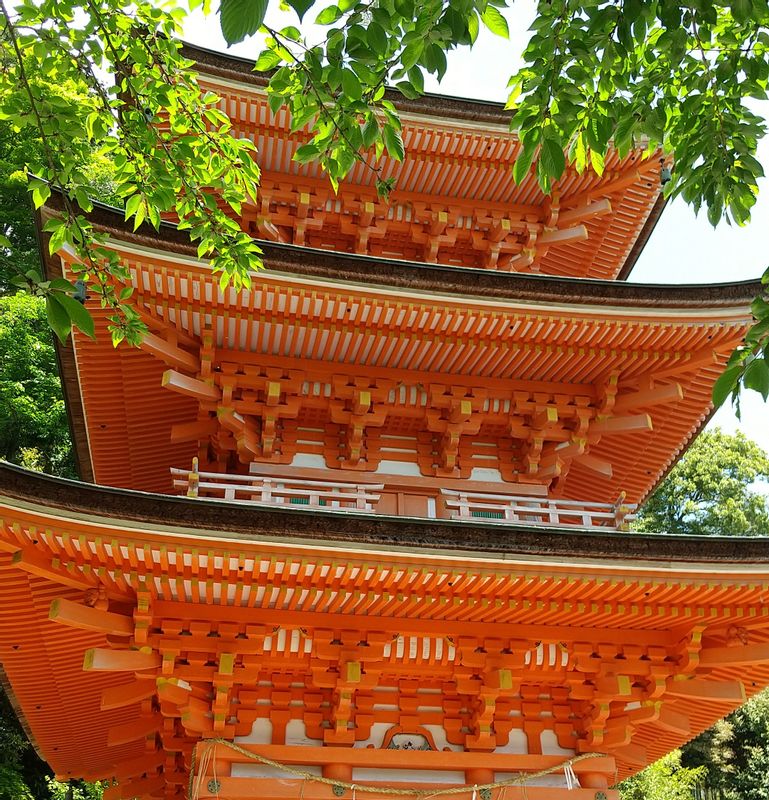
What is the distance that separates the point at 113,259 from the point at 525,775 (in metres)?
6.95

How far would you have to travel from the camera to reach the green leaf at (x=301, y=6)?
8.11 ft

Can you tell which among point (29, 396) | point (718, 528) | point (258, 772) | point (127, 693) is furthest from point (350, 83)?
point (718, 528)

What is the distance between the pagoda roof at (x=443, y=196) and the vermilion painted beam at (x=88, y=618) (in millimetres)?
6343

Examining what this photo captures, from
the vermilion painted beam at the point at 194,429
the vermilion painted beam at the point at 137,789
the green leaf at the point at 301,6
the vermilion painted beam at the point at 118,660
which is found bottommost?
the vermilion painted beam at the point at 137,789

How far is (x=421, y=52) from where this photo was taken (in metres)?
3.54

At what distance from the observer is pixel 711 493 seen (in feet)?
110

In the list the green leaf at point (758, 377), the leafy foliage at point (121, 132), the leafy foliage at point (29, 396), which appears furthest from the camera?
the leafy foliage at point (29, 396)

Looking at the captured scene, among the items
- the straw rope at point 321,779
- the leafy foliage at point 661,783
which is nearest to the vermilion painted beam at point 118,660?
the straw rope at point 321,779

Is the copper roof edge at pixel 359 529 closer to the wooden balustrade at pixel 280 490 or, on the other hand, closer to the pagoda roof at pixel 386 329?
the wooden balustrade at pixel 280 490

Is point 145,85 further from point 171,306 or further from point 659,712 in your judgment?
point 659,712

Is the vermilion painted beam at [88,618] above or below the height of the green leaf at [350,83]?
below

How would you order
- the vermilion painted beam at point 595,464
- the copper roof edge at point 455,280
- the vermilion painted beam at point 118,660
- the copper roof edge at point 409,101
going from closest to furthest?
the vermilion painted beam at point 118,660
the copper roof edge at point 455,280
the vermilion painted beam at point 595,464
the copper roof edge at point 409,101

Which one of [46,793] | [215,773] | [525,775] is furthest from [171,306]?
[46,793]

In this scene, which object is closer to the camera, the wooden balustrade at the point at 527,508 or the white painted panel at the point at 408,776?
the white painted panel at the point at 408,776
